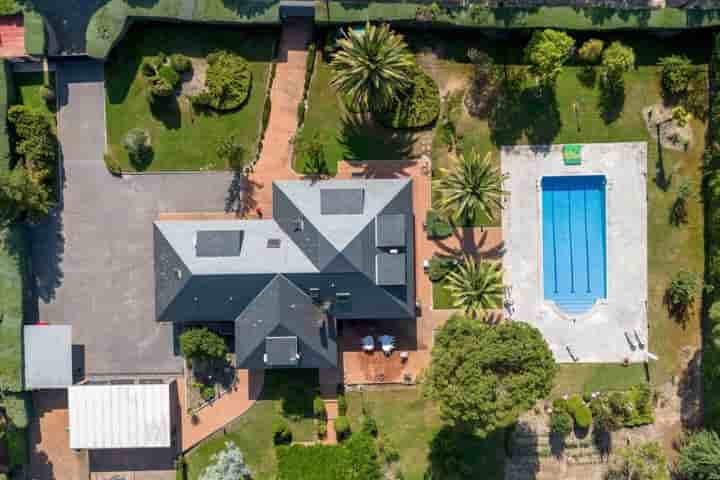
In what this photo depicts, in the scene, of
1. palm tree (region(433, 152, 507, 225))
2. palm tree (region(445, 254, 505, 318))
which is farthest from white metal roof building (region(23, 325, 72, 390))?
palm tree (region(433, 152, 507, 225))

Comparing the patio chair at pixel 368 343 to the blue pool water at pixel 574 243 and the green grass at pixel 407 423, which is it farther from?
the blue pool water at pixel 574 243

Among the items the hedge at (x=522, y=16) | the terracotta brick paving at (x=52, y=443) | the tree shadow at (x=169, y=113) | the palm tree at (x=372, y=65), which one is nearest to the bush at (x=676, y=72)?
the hedge at (x=522, y=16)

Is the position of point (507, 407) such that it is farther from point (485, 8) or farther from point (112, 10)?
point (112, 10)

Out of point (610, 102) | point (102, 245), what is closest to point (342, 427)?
point (102, 245)

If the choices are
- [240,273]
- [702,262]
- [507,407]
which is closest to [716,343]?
[702,262]

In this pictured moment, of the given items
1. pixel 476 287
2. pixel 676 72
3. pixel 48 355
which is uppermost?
pixel 676 72

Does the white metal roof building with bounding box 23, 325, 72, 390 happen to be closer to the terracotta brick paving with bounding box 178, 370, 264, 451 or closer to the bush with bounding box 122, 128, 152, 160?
the terracotta brick paving with bounding box 178, 370, 264, 451

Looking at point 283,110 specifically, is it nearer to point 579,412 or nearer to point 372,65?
point 372,65
